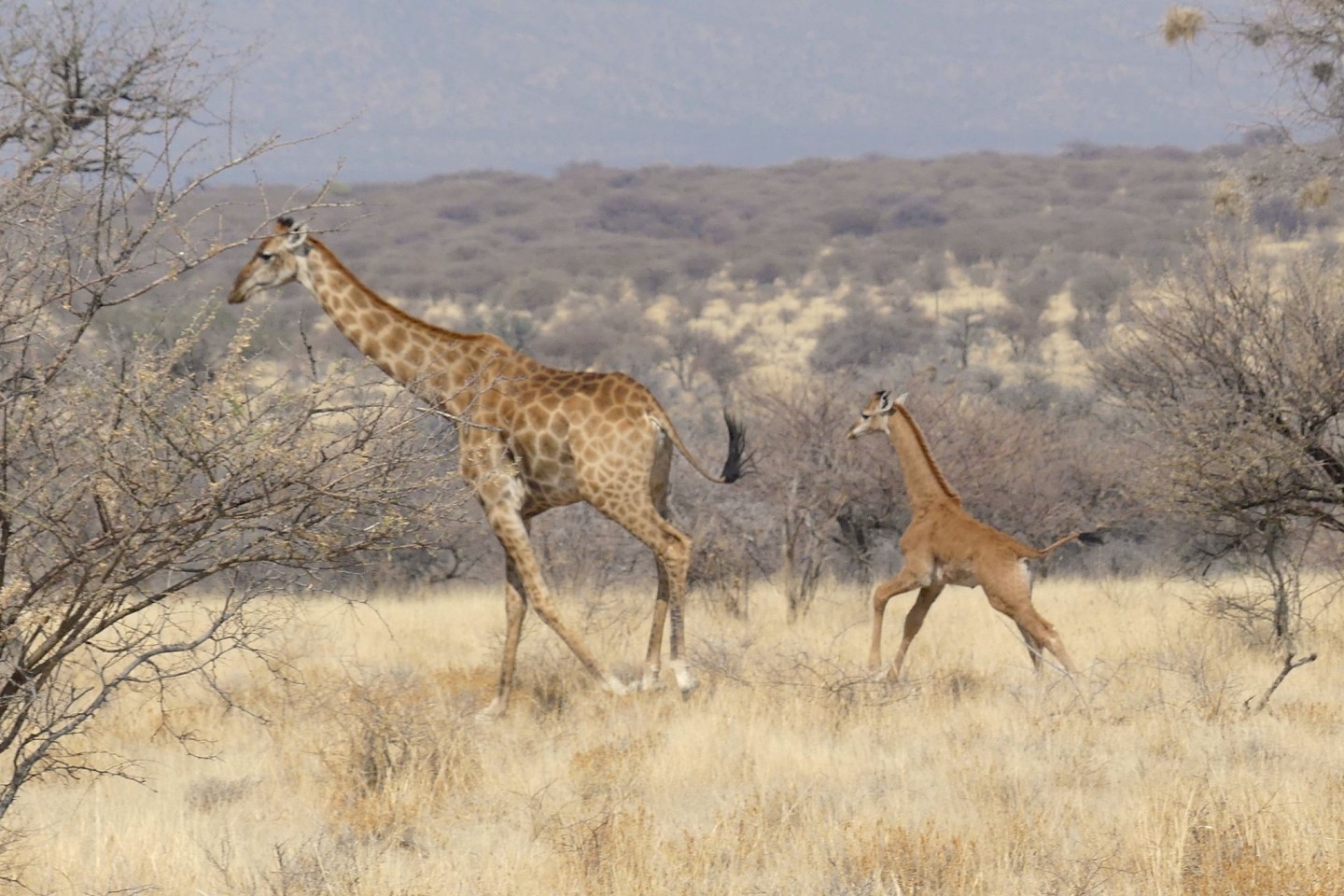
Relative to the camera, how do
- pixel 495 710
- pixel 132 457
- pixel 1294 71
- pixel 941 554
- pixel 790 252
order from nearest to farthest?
1. pixel 132 457
2. pixel 495 710
3. pixel 941 554
4. pixel 1294 71
5. pixel 790 252

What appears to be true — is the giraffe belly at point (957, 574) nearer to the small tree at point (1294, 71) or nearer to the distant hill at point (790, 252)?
the distant hill at point (790, 252)

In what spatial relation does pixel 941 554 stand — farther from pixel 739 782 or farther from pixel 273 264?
pixel 273 264

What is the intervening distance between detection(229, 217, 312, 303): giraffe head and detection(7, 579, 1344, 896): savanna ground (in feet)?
7.68

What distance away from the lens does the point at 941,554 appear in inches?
336

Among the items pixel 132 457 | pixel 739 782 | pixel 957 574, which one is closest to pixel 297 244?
pixel 739 782

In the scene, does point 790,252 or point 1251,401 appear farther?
→ point 790,252

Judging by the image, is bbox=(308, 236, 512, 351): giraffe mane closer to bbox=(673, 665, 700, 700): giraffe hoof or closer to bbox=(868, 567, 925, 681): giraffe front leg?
bbox=(673, 665, 700, 700): giraffe hoof

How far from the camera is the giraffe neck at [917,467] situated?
8945 millimetres

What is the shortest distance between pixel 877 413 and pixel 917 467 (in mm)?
527

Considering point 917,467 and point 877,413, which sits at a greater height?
point 877,413

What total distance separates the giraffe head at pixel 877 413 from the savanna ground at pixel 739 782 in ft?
4.83

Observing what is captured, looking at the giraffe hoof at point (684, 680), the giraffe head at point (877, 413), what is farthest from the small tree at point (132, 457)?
the giraffe head at point (877, 413)

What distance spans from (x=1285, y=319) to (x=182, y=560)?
7.23 metres

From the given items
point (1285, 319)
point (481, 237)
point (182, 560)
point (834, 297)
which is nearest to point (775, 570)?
point (1285, 319)
